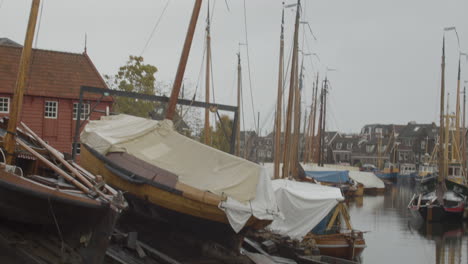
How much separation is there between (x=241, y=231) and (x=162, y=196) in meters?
2.24

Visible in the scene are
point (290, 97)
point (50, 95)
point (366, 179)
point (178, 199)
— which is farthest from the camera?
point (366, 179)

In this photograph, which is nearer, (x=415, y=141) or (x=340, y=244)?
(x=340, y=244)

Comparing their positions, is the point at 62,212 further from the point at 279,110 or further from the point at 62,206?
the point at 279,110

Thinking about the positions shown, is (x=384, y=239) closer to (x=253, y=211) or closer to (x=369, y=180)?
(x=253, y=211)

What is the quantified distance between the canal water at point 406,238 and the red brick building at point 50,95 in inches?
764

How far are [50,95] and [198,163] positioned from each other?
23.8 m

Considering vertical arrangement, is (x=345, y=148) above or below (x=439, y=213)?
above

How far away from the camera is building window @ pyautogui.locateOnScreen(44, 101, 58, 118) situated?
118ft

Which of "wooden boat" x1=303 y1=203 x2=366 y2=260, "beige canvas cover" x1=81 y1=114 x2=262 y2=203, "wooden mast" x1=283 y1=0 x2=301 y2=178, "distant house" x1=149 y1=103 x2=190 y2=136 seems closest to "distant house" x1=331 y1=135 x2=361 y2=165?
"distant house" x1=149 y1=103 x2=190 y2=136

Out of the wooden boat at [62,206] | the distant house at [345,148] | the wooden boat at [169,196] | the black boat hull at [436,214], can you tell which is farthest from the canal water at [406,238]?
the distant house at [345,148]

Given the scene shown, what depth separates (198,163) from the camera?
1513 centimetres

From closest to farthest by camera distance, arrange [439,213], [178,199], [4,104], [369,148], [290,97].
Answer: [178,199]
[290,97]
[4,104]
[439,213]
[369,148]

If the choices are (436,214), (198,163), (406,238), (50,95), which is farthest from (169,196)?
(436,214)

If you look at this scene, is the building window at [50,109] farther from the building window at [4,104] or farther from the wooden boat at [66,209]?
the wooden boat at [66,209]
